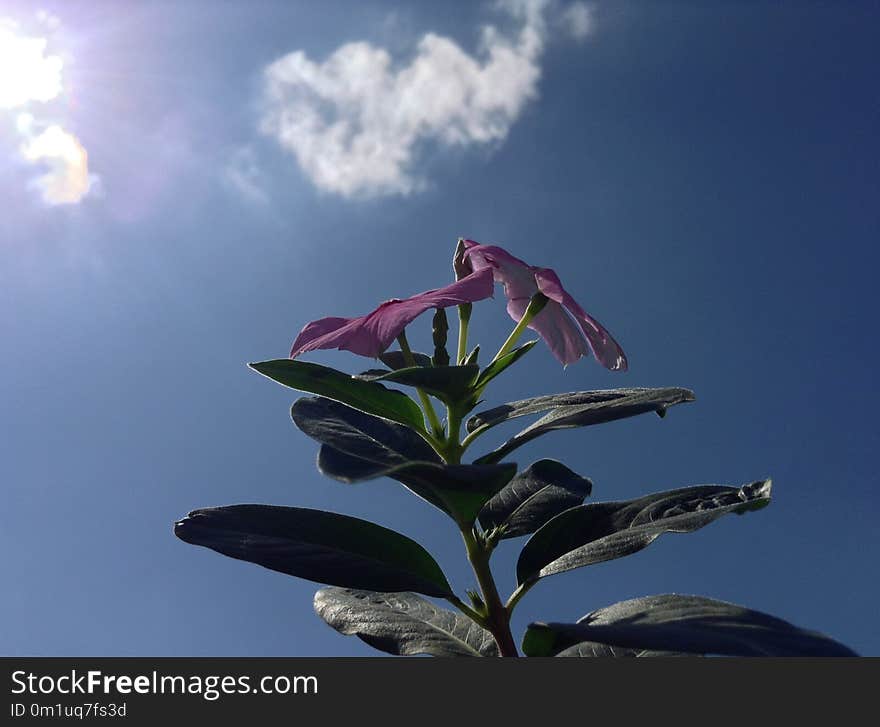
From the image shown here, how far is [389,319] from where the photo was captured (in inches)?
51.7

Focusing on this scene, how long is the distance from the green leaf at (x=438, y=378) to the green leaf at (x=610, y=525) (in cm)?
34

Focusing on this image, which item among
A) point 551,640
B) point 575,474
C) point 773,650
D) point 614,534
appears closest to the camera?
point 773,650

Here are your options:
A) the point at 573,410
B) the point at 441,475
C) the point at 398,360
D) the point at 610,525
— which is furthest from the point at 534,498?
the point at 441,475

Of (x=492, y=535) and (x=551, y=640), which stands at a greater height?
(x=492, y=535)

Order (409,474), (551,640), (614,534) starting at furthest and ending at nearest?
(614,534)
(551,640)
(409,474)

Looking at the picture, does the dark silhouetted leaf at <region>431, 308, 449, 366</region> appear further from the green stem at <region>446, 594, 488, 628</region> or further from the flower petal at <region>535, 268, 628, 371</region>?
the green stem at <region>446, 594, 488, 628</region>

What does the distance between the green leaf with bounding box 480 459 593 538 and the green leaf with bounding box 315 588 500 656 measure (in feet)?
0.66

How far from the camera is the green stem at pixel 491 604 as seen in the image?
1314mm

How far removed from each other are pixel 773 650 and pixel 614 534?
0.43m

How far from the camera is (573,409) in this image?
54.6 inches

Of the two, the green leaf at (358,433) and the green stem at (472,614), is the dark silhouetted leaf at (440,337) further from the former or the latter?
the green stem at (472,614)

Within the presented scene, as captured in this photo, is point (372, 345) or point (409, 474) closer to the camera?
point (409, 474)

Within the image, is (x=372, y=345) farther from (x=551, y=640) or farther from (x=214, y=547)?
(x=551, y=640)

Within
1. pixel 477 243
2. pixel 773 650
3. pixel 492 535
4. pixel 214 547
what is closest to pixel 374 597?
pixel 492 535
